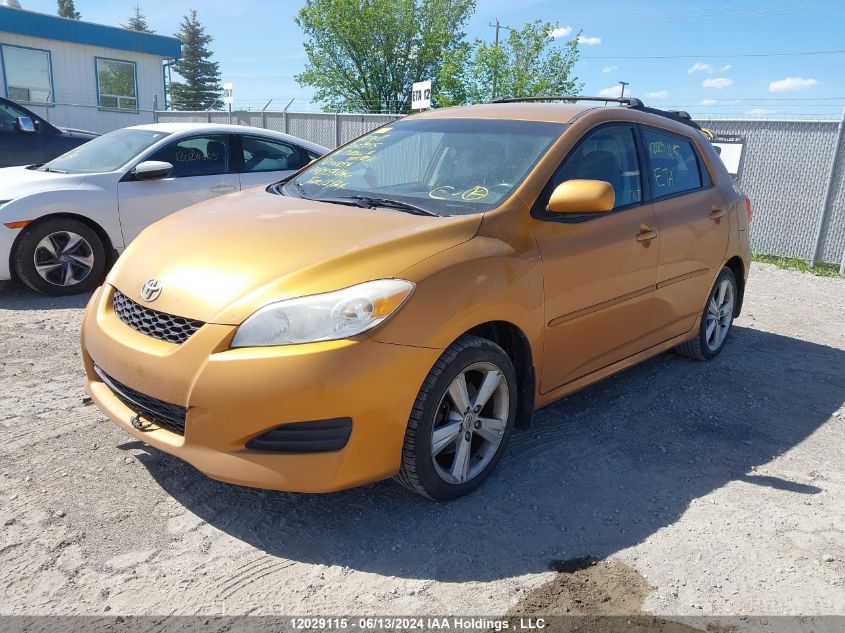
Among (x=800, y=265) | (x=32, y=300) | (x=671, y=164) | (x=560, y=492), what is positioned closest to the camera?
(x=560, y=492)

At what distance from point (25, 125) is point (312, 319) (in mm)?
9030

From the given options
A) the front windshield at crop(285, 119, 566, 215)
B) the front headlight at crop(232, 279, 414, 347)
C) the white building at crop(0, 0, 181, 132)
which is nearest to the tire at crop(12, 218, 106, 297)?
the front windshield at crop(285, 119, 566, 215)

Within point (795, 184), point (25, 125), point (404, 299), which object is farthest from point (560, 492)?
point (25, 125)

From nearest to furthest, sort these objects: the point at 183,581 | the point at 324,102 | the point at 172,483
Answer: the point at 183,581 → the point at 172,483 → the point at 324,102

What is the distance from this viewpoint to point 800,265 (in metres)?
9.86

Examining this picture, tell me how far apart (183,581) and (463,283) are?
1.55m

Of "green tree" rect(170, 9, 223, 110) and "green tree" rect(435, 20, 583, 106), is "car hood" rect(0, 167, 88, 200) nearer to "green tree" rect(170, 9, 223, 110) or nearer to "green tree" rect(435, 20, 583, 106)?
"green tree" rect(435, 20, 583, 106)

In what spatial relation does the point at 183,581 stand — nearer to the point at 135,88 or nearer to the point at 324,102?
the point at 135,88

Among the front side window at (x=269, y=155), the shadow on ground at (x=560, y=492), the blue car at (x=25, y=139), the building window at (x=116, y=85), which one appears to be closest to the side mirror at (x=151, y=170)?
the front side window at (x=269, y=155)

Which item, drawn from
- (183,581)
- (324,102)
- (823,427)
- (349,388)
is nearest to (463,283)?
(349,388)

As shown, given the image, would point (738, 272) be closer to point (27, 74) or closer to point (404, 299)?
point (404, 299)

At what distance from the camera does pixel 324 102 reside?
150ft

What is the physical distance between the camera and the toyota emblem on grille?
9.48ft

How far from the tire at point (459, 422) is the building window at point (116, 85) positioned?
23.4 m
